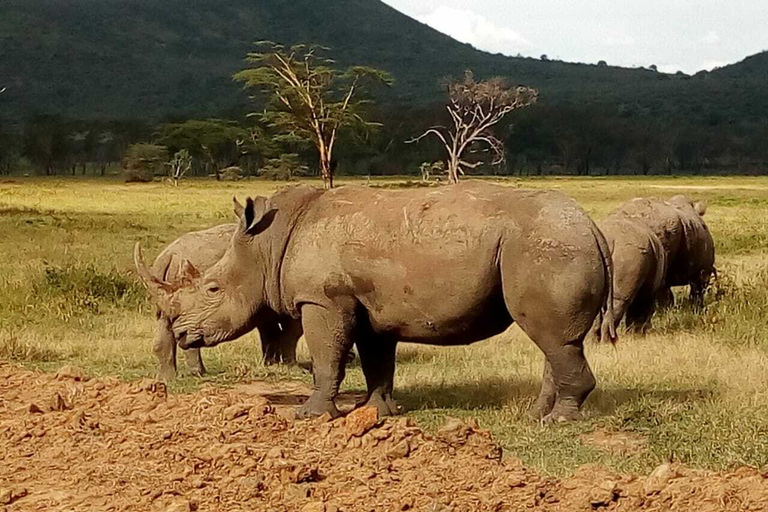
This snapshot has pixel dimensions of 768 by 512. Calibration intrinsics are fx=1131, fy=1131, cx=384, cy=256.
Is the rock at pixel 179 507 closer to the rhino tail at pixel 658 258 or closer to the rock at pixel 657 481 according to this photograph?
the rock at pixel 657 481

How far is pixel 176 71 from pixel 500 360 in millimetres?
160170

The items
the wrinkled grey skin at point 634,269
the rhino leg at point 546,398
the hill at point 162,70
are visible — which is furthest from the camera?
the hill at point 162,70

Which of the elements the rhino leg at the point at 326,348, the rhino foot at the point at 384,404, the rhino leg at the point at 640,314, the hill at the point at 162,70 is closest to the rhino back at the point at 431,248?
the rhino leg at the point at 326,348

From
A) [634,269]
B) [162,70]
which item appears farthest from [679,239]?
[162,70]

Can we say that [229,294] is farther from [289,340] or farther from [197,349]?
[289,340]

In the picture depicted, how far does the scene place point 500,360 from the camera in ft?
36.9

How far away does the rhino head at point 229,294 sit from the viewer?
29.0 feet

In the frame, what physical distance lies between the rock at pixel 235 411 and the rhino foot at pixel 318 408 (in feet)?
4.10

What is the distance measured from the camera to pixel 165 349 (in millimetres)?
10203

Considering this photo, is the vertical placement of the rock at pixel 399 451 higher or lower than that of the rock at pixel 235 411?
higher

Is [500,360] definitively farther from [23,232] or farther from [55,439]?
[23,232]

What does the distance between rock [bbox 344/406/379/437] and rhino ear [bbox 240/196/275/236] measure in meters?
2.41

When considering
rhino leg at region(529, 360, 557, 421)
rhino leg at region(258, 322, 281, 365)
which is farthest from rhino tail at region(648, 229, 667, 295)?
rhino leg at region(529, 360, 557, 421)

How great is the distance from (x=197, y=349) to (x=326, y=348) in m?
2.51
